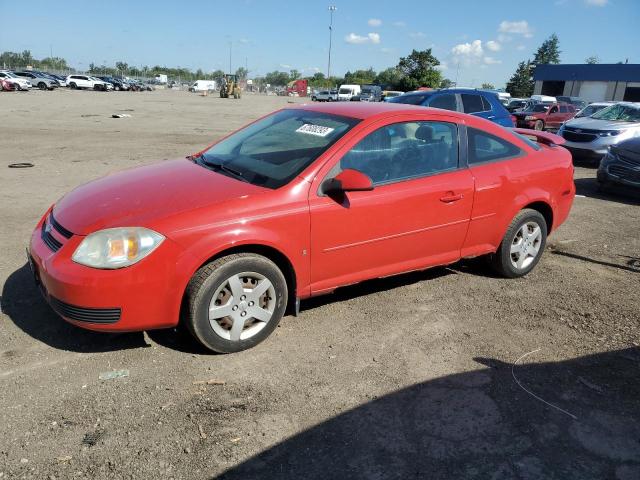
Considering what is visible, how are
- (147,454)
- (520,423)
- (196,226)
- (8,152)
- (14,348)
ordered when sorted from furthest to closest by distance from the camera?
(8,152) → (14,348) → (196,226) → (520,423) → (147,454)

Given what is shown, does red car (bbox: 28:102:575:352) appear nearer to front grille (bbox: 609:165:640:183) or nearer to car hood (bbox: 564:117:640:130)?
front grille (bbox: 609:165:640:183)

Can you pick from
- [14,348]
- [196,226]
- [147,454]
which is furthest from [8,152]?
[147,454]

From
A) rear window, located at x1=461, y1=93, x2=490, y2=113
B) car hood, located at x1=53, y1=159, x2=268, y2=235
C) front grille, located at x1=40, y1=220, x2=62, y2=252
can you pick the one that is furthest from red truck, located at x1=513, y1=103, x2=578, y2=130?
front grille, located at x1=40, y1=220, x2=62, y2=252

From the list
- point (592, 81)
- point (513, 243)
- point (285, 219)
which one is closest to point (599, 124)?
point (513, 243)

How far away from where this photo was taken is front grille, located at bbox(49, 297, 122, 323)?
10.1 ft

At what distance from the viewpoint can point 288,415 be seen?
2.87 meters

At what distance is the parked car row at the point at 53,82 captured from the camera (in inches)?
1676

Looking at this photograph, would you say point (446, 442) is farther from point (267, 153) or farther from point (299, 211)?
point (267, 153)

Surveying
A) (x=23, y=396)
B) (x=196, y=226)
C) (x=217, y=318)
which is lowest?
(x=23, y=396)

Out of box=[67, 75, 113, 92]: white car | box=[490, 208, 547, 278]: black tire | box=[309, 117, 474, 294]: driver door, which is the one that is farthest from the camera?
box=[67, 75, 113, 92]: white car

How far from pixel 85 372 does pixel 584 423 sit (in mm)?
2952

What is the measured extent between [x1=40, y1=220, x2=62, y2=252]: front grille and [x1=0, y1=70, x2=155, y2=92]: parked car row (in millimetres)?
46850

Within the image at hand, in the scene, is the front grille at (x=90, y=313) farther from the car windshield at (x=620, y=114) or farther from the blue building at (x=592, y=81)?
the blue building at (x=592, y=81)

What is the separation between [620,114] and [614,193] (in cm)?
494
